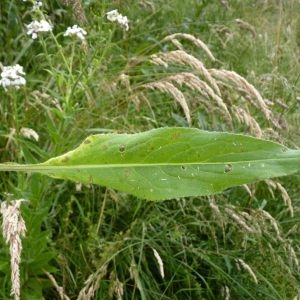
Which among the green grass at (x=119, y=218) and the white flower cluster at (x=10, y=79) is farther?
the white flower cluster at (x=10, y=79)

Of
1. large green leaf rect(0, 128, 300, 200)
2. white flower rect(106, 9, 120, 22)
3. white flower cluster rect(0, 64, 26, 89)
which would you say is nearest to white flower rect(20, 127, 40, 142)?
white flower cluster rect(0, 64, 26, 89)

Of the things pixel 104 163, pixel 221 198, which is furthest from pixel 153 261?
pixel 104 163

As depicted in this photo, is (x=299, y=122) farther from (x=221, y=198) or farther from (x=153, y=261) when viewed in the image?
(x=153, y=261)

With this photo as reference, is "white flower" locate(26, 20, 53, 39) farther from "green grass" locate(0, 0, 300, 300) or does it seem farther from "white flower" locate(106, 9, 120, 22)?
"white flower" locate(106, 9, 120, 22)

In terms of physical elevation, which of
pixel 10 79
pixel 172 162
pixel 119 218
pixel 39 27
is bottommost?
pixel 119 218

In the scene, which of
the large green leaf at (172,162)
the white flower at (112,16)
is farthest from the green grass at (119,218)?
the large green leaf at (172,162)

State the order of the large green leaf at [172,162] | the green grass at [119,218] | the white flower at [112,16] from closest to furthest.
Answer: the large green leaf at [172,162] < the green grass at [119,218] < the white flower at [112,16]

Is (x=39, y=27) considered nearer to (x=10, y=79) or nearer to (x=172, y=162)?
(x=10, y=79)

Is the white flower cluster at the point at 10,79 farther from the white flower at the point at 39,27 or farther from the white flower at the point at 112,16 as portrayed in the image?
the white flower at the point at 112,16

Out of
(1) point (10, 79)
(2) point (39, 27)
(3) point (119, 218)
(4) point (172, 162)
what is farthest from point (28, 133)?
(4) point (172, 162)
